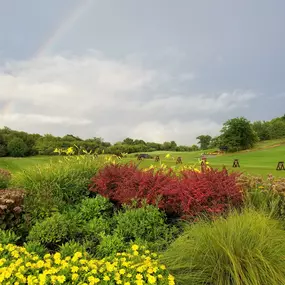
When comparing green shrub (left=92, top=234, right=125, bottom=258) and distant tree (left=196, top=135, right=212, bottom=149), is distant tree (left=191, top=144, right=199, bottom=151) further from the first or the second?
green shrub (left=92, top=234, right=125, bottom=258)

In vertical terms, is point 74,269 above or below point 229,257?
above

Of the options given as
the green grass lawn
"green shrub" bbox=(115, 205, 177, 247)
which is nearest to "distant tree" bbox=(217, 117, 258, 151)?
the green grass lawn

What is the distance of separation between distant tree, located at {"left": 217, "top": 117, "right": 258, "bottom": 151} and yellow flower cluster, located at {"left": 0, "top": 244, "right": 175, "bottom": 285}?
38.6 meters

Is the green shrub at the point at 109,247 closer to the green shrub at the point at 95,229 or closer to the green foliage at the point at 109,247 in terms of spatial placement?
the green foliage at the point at 109,247

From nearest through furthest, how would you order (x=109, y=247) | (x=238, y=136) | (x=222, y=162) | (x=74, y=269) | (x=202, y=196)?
(x=74, y=269)
(x=109, y=247)
(x=202, y=196)
(x=222, y=162)
(x=238, y=136)

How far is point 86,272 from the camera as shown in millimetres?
3006

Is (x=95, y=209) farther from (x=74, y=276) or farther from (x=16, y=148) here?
(x=16, y=148)

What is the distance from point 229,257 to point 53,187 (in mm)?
3775

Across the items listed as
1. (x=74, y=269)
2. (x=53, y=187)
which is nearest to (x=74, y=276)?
(x=74, y=269)

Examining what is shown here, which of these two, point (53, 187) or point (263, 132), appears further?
point (263, 132)

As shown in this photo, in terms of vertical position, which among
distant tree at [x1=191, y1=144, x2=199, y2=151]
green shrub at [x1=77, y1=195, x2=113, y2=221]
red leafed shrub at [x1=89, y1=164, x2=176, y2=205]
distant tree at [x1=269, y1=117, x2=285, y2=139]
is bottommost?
green shrub at [x1=77, y1=195, x2=113, y2=221]

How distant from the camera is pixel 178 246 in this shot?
3484 mm

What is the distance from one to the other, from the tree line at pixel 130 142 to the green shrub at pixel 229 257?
60.1 ft

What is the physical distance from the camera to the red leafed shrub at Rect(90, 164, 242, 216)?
16.1ft
